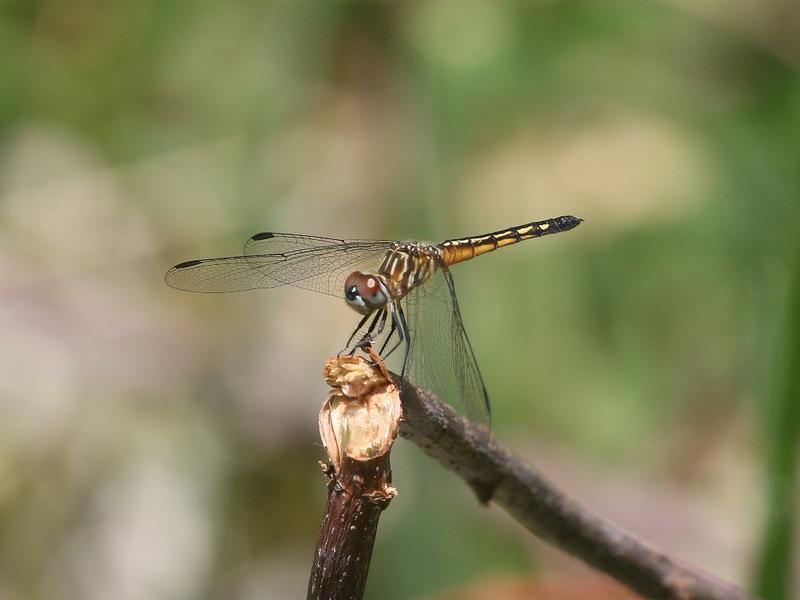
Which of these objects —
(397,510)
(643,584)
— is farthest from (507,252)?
(643,584)

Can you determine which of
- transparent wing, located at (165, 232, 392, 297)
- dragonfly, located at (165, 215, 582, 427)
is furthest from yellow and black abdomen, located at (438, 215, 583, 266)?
transparent wing, located at (165, 232, 392, 297)

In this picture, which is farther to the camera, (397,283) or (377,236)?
(377,236)

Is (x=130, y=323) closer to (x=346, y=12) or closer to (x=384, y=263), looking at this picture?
(x=384, y=263)

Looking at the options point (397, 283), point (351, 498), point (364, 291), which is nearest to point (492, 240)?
point (397, 283)

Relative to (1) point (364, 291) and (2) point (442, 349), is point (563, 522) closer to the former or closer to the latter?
(2) point (442, 349)

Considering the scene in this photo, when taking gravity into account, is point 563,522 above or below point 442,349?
below

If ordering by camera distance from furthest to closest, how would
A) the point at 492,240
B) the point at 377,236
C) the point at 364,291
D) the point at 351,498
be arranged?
1. the point at 377,236
2. the point at 492,240
3. the point at 364,291
4. the point at 351,498
